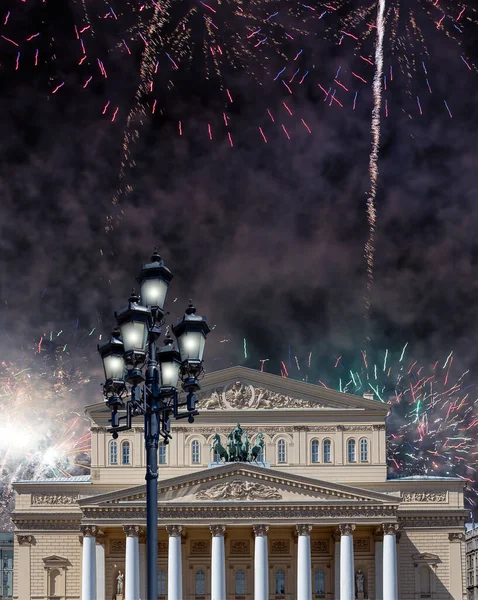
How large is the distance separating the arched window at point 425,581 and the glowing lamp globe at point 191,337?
46992mm

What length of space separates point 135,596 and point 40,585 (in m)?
6.63

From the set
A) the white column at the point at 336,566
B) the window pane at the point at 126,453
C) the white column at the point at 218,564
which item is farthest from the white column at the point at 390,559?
the window pane at the point at 126,453

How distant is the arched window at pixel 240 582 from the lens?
67062 millimetres

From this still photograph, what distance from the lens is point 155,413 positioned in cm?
2281

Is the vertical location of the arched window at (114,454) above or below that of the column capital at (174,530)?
above

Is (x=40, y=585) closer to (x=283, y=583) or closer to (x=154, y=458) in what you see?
(x=283, y=583)

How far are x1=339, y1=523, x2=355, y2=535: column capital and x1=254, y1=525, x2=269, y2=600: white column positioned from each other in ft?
13.6

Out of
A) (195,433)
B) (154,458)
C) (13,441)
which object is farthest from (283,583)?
(154,458)

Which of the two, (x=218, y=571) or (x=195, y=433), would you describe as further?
(x=195, y=433)

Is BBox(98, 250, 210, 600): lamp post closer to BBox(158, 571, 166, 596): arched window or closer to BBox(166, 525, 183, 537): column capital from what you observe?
BBox(166, 525, 183, 537): column capital

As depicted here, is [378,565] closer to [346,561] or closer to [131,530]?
[346,561]

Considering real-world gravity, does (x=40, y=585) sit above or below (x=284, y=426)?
below

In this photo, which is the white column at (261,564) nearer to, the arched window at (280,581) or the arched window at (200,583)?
the arched window at (280,581)

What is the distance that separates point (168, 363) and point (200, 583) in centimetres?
4644
